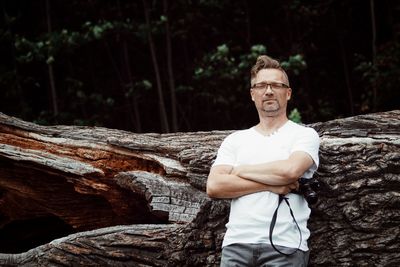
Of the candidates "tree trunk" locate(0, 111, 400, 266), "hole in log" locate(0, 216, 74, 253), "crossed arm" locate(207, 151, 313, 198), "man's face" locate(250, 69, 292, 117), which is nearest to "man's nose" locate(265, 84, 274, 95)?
"man's face" locate(250, 69, 292, 117)

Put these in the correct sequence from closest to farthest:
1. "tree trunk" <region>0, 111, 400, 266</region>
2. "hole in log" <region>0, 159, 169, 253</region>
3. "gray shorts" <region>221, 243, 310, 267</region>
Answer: "gray shorts" <region>221, 243, 310, 267</region>
"tree trunk" <region>0, 111, 400, 266</region>
"hole in log" <region>0, 159, 169, 253</region>

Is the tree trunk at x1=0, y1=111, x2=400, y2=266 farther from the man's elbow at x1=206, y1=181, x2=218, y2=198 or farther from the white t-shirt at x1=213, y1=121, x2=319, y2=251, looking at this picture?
the white t-shirt at x1=213, y1=121, x2=319, y2=251

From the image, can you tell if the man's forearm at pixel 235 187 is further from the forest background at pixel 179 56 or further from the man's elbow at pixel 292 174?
the forest background at pixel 179 56

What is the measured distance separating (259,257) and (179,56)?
12.9 m

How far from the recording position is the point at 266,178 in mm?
3273

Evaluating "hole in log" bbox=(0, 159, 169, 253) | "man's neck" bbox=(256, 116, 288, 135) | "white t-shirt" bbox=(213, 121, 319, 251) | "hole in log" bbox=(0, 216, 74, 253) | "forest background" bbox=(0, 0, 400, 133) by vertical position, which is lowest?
"hole in log" bbox=(0, 216, 74, 253)

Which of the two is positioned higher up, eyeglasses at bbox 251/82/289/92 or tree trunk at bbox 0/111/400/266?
eyeglasses at bbox 251/82/289/92

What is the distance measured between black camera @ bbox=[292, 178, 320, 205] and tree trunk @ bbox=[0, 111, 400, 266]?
0.54 m

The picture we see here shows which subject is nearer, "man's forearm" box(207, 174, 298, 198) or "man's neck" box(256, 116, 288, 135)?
"man's forearm" box(207, 174, 298, 198)

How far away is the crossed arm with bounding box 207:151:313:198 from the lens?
3256mm

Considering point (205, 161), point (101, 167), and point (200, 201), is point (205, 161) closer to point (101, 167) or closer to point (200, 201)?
point (200, 201)

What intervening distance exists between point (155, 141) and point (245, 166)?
7.84 ft

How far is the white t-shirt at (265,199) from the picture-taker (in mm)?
3143

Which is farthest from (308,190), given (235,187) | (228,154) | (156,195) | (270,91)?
(156,195)
